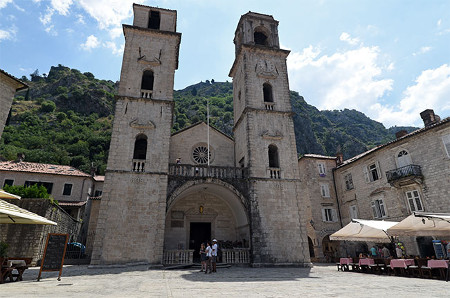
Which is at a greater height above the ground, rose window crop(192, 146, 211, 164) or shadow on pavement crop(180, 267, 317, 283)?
rose window crop(192, 146, 211, 164)

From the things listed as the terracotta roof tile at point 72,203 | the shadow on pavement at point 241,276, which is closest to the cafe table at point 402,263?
the shadow on pavement at point 241,276

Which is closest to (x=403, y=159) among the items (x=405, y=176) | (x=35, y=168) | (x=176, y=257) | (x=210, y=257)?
(x=405, y=176)

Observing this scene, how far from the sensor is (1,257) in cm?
771

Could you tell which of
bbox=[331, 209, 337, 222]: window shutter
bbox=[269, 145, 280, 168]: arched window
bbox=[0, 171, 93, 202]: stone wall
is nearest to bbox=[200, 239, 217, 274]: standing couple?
bbox=[269, 145, 280, 168]: arched window

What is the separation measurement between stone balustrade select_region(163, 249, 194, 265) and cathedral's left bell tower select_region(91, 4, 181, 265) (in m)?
0.75

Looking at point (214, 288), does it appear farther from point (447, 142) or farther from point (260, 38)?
point (260, 38)

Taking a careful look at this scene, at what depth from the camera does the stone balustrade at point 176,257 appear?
1454 cm

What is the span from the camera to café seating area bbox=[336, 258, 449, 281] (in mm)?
10141

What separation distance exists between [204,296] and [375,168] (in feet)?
70.8

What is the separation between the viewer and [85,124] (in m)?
73.4

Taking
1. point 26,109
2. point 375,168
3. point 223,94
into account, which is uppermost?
point 223,94

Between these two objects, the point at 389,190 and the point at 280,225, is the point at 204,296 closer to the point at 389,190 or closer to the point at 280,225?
the point at 280,225

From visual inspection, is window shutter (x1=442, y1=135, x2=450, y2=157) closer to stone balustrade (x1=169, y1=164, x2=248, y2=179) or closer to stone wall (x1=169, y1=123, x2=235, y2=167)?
stone balustrade (x1=169, y1=164, x2=248, y2=179)

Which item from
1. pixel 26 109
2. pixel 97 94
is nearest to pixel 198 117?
pixel 97 94
